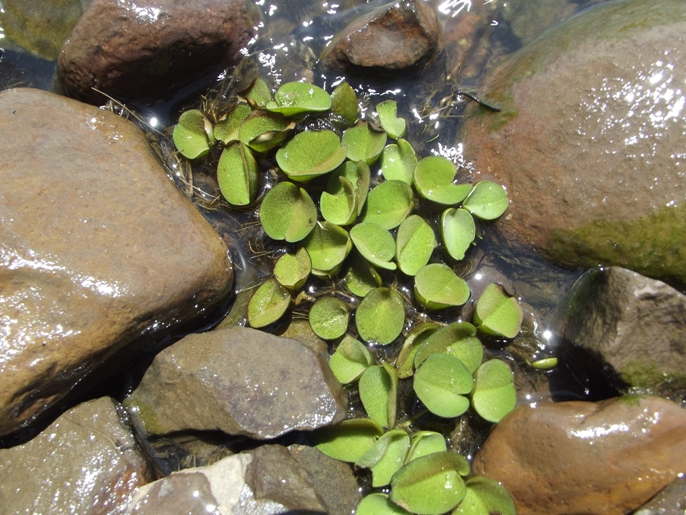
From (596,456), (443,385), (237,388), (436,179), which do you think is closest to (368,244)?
(436,179)

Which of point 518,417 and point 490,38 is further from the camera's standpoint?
point 490,38

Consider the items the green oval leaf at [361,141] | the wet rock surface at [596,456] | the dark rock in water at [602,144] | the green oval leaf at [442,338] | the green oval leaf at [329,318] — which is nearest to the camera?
the wet rock surface at [596,456]

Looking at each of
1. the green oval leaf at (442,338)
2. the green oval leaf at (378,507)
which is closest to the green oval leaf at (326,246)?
the green oval leaf at (442,338)

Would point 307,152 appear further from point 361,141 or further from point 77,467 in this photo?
point 77,467

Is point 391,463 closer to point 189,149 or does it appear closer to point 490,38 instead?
point 189,149

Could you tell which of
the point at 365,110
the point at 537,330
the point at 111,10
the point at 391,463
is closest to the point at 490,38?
the point at 365,110

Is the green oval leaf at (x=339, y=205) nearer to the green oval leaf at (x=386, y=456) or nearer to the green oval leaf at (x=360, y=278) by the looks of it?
the green oval leaf at (x=360, y=278)

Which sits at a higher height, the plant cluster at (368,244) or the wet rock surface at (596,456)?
the plant cluster at (368,244)
